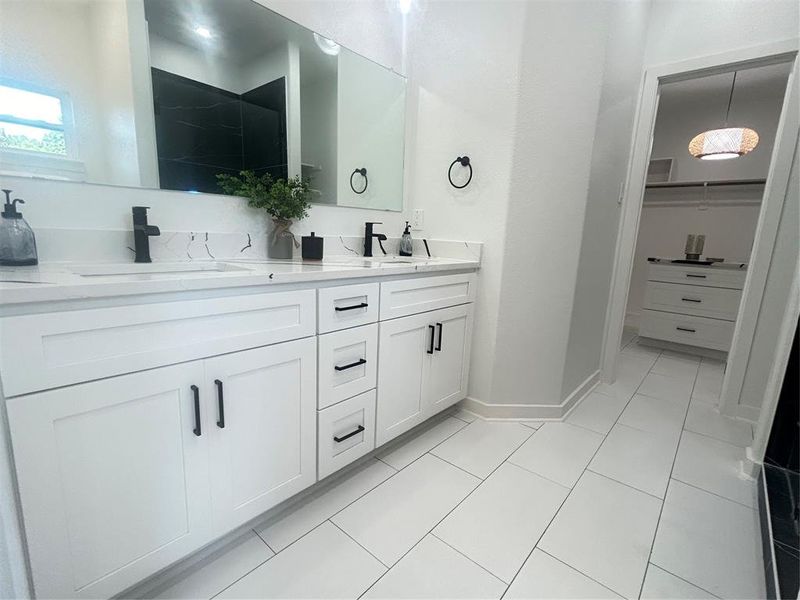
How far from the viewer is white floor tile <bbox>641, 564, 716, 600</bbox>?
107 cm

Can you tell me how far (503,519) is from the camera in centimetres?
134

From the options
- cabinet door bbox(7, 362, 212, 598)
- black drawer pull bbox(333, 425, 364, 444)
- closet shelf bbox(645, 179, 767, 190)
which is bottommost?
black drawer pull bbox(333, 425, 364, 444)

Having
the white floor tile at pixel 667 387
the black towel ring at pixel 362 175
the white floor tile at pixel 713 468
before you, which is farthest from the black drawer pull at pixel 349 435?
the white floor tile at pixel 667 387

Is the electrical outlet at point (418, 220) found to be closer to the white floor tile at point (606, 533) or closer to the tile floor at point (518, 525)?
the tile floor at point (518, 525)

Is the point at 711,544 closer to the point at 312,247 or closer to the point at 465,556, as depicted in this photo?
the point at 465,556

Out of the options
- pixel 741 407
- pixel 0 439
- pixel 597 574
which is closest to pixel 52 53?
pixel 0 439

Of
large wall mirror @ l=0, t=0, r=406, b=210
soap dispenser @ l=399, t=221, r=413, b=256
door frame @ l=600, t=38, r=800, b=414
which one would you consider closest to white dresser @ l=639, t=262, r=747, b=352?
door frame @ l=600, t=38, r=800, b=414

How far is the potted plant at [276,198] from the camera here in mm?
1510

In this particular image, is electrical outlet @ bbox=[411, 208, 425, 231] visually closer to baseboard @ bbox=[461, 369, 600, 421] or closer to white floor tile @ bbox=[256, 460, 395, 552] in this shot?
baseboard @ bbox=[461, 369, 600, 421]

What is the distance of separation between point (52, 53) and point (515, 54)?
1807 mm

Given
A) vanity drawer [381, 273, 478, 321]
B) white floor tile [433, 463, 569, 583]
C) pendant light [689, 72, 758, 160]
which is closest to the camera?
white floor tile [433, 463, 569, 583]

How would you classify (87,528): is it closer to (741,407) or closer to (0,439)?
(0,439)

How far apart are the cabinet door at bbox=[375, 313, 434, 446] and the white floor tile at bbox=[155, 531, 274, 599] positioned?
571 millimetres

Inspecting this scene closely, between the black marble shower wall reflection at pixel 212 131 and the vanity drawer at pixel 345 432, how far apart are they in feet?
3.42
